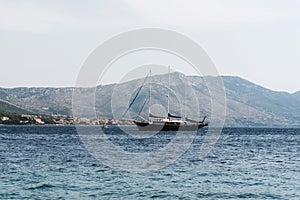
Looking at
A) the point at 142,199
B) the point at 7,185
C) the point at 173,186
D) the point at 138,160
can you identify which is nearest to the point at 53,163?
the point at 138,160

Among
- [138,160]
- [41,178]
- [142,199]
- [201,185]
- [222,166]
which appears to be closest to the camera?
[142,199]

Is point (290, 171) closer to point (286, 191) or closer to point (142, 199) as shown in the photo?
point (286, 191)

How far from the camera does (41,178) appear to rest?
2254 inches

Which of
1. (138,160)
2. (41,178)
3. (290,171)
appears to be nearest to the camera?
(41,178)

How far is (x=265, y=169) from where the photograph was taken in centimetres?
7019

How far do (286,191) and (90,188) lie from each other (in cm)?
1961

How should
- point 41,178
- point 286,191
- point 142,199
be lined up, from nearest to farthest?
point 142,199 < point 286,191 < point 41,178

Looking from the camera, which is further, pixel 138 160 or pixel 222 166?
pixel 138 160

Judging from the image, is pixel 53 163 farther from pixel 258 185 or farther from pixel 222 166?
pixel 258 185

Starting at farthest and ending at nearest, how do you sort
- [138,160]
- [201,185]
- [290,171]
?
[138,160], [290,171], [201,185]

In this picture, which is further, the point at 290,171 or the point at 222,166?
the point at 222,166

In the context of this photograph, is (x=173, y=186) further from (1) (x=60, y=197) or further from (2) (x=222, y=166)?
(2) (x=222, y=166)

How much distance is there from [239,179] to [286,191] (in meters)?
9.21

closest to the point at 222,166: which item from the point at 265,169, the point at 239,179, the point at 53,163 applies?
the point at 265,169
